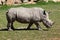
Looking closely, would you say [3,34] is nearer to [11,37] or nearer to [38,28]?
[11,37]

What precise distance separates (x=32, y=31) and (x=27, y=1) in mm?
20142

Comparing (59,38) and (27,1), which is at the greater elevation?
(59,38)

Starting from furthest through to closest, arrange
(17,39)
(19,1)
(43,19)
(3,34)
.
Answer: (19,1)
(43,19)
(3,34)
(17,39)

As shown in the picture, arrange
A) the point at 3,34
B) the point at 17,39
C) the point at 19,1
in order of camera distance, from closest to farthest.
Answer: the point at 17,39 → the point at 3,34 → the point at 19,1

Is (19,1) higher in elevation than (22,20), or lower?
lower

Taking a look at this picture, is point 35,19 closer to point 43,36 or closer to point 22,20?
point 22,20

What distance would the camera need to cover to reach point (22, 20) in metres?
13.6

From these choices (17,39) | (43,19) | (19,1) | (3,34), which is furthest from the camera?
(19,1)

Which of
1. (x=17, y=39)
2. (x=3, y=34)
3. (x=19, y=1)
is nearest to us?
(x=17, y=39)

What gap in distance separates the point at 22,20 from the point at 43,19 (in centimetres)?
97

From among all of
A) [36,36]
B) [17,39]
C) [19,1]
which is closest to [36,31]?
[36,36]

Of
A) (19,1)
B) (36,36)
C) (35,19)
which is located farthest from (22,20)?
(19,1)

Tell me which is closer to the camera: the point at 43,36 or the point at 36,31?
the point at 43,36

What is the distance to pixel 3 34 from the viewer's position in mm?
12891
